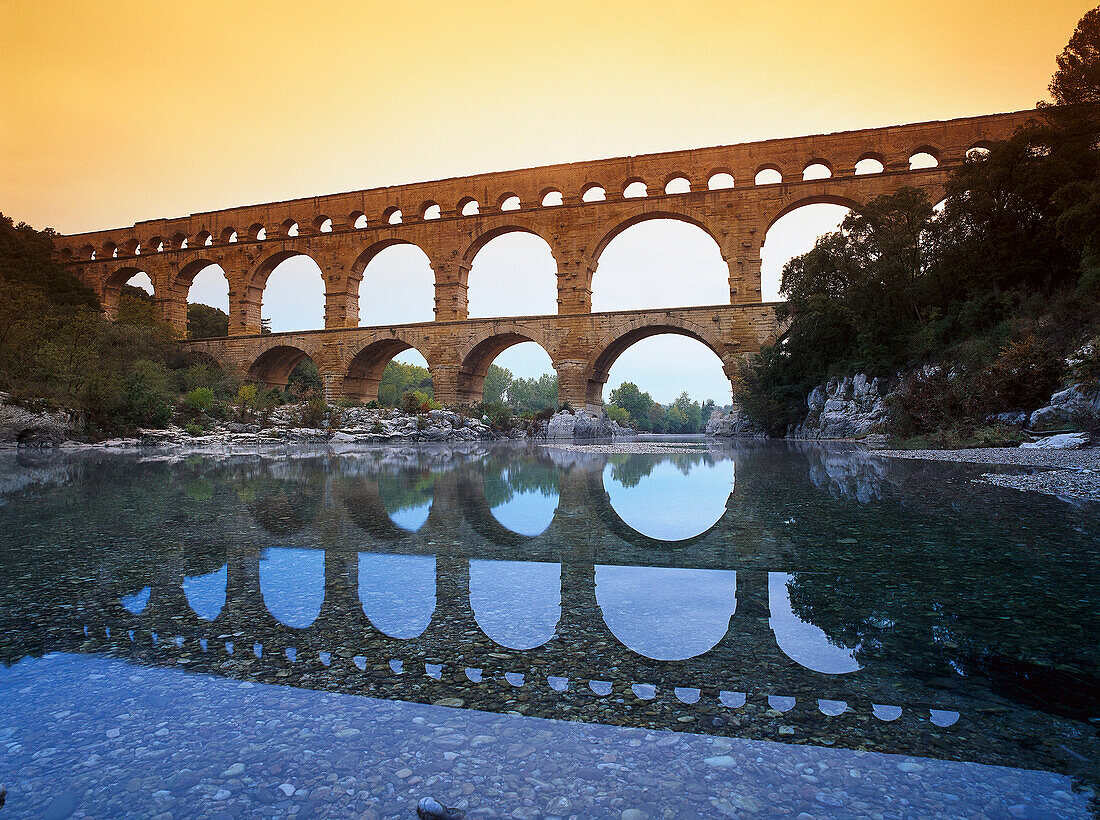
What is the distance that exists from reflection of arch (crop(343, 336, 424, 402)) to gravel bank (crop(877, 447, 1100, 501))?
62.5 ft

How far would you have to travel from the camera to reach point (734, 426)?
21.4 meters

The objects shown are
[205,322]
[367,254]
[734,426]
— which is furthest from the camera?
→ [205,322]

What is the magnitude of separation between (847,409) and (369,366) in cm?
1790

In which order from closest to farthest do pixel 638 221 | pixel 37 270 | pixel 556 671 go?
pixel 556 671
pixel 638 221
pixel 37 270

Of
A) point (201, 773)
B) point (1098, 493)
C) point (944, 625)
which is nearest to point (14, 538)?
point (201, 773)

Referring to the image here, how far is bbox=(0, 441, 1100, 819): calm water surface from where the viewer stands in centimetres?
96

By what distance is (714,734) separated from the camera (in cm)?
112

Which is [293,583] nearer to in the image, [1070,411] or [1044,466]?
[1044,466]

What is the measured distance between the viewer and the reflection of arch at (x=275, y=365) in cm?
2488

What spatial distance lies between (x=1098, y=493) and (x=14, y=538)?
6244 millimetres

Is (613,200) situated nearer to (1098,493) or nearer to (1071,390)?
(1071,390)

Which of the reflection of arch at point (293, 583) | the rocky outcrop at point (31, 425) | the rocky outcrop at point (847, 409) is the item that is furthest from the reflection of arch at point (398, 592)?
the rocky outcrop at point (31, 425)

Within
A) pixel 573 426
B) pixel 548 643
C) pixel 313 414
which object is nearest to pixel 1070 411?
pixel 548 643

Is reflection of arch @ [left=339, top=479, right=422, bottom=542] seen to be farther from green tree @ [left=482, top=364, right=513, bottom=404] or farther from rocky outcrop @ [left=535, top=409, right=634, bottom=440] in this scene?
green tree @ [left=482, top=364, right=513, bottom=404]
